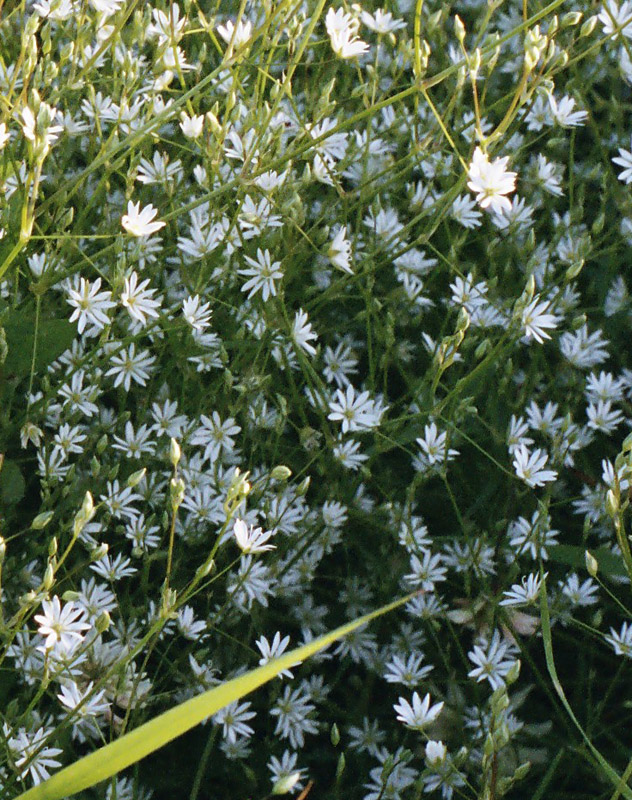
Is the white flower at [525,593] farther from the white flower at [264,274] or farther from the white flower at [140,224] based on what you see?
the white flower at [140,224]

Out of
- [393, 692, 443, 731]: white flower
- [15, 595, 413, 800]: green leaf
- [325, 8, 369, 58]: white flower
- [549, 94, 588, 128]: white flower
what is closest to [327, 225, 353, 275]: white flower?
[325, 8, 369, 58]: white flower

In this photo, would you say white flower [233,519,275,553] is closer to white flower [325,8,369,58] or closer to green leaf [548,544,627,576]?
green leaf [548,544,627,576]

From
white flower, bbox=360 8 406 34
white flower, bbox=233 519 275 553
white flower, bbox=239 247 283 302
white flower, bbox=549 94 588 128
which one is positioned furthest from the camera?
white flower, bbox=360 8 406 34

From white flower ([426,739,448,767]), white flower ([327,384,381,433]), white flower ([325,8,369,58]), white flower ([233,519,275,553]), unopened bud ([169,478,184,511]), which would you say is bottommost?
white flower ([426,739,448,767])

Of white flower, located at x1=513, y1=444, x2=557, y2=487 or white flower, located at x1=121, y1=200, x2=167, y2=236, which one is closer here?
white flower, located at x1=121, y1=200, x2=167, y2=236

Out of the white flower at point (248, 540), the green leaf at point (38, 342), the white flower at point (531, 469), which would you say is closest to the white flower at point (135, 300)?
the green leaf at point (38, 342)

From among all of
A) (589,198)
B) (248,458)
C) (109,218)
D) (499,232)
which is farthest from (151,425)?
(589,198)

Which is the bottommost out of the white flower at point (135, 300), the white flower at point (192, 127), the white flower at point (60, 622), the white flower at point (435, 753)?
the white flower at point (435, 753)

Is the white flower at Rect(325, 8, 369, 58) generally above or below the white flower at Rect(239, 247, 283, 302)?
above
